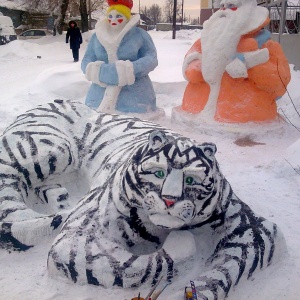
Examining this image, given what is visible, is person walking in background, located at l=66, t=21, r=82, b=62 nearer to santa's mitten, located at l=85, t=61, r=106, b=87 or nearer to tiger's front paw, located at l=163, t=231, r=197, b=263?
santa's mitten, located at l=85, t=61, r=106, b=87

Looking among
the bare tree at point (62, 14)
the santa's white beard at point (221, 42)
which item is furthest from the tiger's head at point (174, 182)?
the bare tree at point (62, 14)

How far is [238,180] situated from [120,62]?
2250 millimetres

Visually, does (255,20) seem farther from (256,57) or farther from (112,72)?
(112,72)

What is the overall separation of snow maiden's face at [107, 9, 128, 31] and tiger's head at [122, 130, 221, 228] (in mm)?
Answer: 3498

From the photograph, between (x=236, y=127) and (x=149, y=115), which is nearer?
(x=236, y=127)

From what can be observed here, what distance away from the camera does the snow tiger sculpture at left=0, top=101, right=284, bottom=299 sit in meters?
1.88

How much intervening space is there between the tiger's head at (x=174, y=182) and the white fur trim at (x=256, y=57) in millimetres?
2864

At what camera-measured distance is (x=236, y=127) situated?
4746 millimetres

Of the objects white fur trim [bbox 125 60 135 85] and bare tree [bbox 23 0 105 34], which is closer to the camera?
white fur trim [bbox 125 60 135 85]

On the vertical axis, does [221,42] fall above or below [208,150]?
above

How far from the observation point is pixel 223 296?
1.92 meters

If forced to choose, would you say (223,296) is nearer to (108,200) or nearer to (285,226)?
(108,200)

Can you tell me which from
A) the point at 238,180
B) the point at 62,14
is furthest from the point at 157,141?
the point at 62,14

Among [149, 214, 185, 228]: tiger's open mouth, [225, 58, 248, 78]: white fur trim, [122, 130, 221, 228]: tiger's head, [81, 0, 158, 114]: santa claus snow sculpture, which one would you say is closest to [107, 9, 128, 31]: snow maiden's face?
[81, 0, 158, 114]: santa claus snow sculpture
